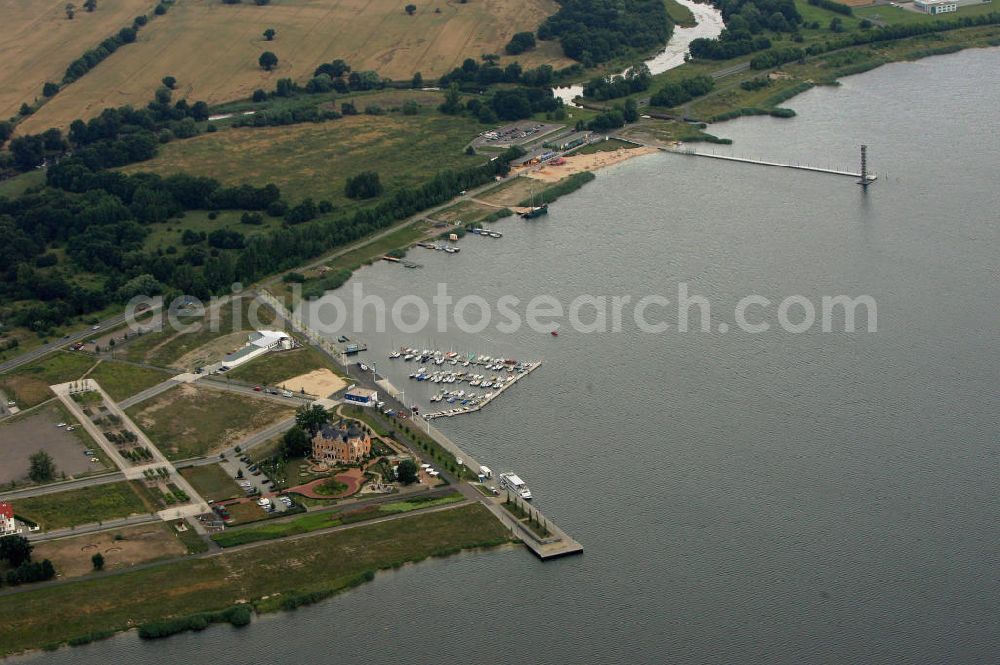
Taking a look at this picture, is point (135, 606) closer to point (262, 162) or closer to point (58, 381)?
point (58, 381)

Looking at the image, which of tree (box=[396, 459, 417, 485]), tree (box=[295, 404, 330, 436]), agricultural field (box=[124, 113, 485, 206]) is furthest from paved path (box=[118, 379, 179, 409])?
agricultural field (box=[124, 113, 485, 206])

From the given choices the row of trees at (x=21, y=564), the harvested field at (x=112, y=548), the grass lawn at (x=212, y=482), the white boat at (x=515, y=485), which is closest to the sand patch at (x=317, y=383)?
the grass lawn at (x=212, y=482)

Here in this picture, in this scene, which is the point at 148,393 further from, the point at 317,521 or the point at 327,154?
the point at 327,154

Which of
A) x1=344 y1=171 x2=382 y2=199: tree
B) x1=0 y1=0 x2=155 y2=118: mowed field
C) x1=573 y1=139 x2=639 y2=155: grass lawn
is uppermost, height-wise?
x1=0 y1=0 x2=155 y2=118: mowed field

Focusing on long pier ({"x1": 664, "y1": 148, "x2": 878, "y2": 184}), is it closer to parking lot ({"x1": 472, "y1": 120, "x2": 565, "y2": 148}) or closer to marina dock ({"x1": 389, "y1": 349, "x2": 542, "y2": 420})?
parking lot ({"x1": 472, "y1": 120, "x2": 565, "y2": 148})

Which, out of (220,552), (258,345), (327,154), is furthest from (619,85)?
(220,552)

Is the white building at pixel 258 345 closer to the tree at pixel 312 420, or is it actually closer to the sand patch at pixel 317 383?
the sand patch at pixel 317 383
